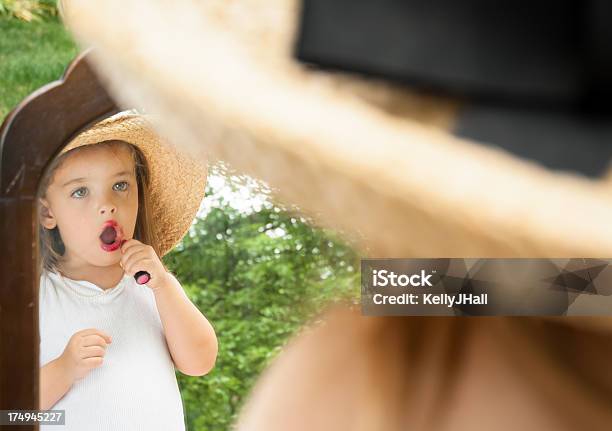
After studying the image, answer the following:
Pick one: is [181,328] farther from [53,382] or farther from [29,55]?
[29,55]

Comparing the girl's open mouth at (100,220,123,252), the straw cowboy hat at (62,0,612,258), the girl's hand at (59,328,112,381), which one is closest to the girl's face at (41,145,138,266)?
the girl's open mouth at (100,220,123,252)

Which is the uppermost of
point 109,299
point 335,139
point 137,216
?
point 137,216

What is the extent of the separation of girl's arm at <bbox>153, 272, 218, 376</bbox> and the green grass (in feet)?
2.29

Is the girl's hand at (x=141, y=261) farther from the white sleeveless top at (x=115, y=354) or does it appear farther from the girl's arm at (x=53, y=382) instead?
the girl's arm at (x=53, y=382)

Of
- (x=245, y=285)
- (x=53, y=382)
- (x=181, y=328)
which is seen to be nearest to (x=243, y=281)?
(x=245, y=285)

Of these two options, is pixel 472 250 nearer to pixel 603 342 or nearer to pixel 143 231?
pixel 603 342

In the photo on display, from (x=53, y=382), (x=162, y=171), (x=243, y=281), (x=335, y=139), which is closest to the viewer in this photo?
(x=335, y=139)

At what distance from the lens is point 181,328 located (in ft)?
3.55

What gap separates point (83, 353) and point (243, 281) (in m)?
0.40

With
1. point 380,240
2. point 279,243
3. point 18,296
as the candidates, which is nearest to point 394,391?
point 380,240

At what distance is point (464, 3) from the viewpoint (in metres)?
0.17

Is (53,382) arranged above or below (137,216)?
below

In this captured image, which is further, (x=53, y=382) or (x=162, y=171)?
(x=162, y=171)


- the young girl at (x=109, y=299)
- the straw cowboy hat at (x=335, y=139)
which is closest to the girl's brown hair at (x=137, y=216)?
the young girl at (x=109, y=299)
